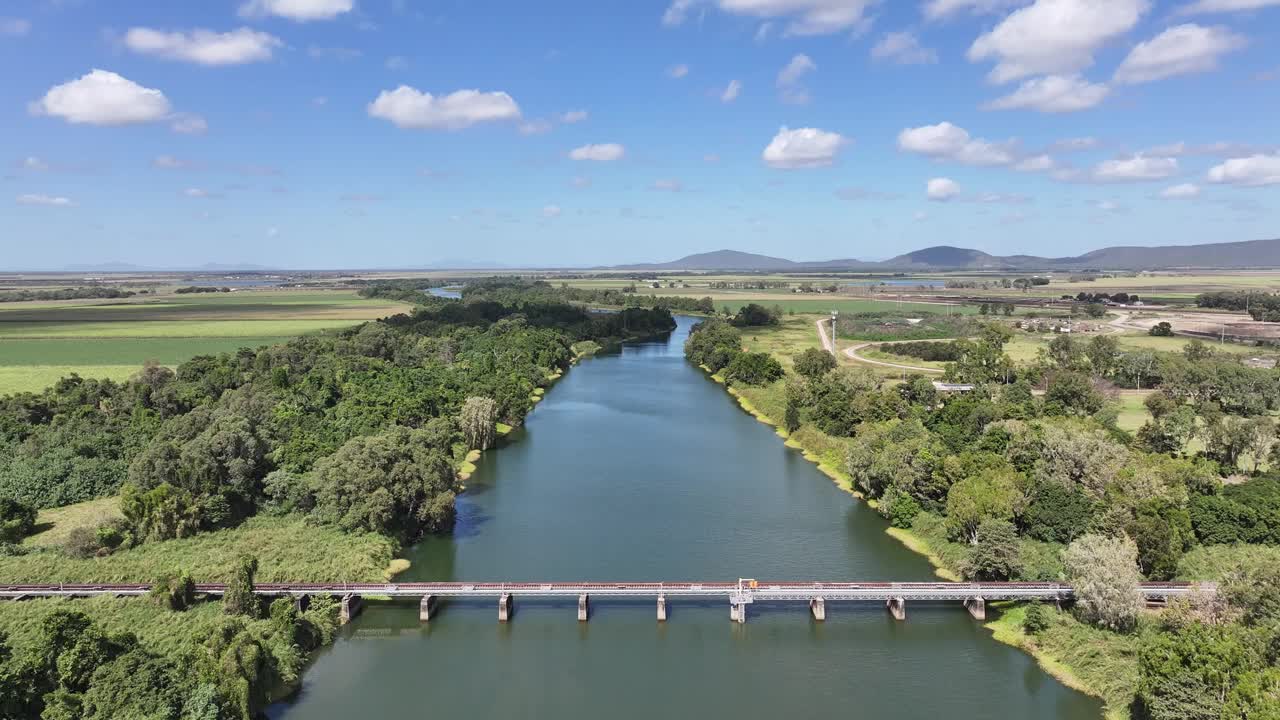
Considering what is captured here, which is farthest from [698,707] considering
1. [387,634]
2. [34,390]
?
[34,390]

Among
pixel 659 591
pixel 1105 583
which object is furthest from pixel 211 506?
pixel 1105 583

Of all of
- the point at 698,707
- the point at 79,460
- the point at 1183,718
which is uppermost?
the point at 79,460

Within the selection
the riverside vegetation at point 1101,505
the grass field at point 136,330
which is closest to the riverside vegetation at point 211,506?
the grass field at point 136,330

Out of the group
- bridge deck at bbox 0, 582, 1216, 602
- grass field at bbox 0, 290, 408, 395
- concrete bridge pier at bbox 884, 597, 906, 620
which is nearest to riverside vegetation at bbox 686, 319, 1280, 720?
bridge deck at bbox 0, 582, 1216, 602

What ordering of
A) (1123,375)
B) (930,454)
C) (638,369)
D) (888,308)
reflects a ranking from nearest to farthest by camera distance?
1. (930,454)
2. (1123,375)
3. (638,369)
4. (888,308)

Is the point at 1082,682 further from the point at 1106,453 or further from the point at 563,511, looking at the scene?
the point at 563,511

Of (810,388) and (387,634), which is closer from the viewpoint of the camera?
(387,634)

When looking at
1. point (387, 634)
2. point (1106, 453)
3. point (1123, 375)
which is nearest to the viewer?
point (387, 634)

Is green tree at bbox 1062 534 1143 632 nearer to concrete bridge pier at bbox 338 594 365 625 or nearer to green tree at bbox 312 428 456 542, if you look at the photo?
green tree at bbox 312 428 456 542
